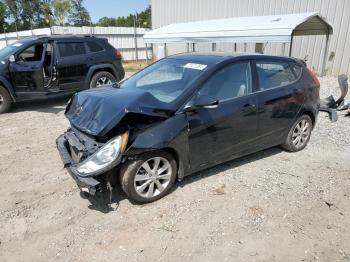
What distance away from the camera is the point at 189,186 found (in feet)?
12.7

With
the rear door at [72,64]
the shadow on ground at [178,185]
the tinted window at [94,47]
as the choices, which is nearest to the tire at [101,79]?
the rear door at [72,64]

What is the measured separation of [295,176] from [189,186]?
60.0 inches

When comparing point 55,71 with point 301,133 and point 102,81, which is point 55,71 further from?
point 301,133

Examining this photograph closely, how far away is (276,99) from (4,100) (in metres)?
6.32

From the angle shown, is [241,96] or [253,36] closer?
[241,96]

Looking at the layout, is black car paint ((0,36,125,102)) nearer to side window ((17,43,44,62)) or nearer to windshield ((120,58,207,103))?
side window ((17,43,44,62))

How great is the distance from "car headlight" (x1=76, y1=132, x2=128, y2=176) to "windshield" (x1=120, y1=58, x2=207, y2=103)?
79 cm

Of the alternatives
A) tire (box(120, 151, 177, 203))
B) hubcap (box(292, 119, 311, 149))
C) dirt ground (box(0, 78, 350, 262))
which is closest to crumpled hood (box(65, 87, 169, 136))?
tire (box(120, 151, 177, 203))

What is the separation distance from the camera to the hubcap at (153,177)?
11.0ft

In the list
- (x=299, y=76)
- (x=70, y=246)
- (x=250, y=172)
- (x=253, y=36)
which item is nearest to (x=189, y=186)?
(x=250, y=172)

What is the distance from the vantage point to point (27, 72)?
7359 mm

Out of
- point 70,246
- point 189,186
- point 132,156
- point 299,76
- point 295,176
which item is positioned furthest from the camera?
point 299,76

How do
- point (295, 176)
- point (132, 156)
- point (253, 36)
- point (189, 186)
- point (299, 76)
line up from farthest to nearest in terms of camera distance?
1. point (253, 36)
2. point (299, 76)
3. point (295, 176)
4. point (189, 186)
5. point (132, 156)

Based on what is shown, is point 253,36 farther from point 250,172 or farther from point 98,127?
point 98,127
